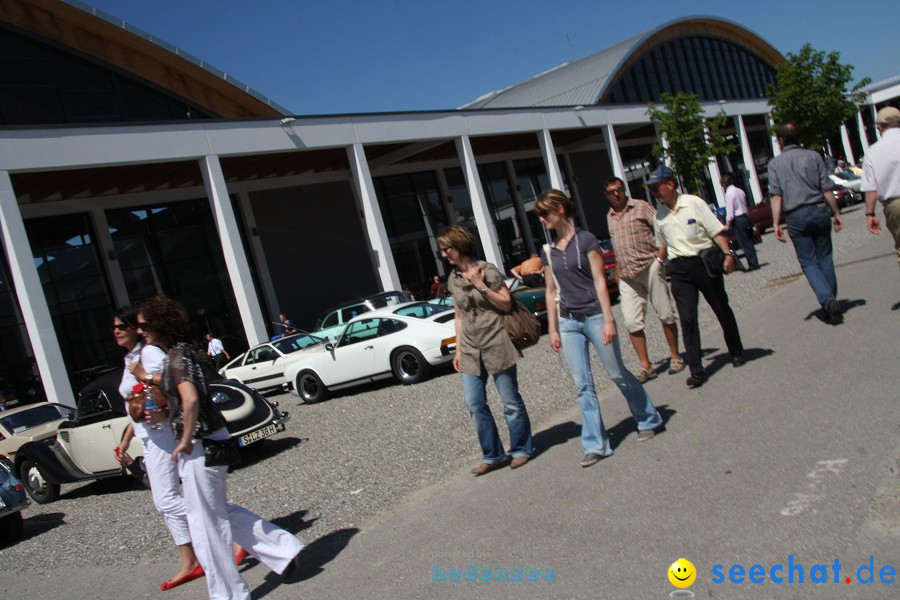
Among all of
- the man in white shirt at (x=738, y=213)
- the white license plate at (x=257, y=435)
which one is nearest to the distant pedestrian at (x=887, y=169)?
the white license plate at (x=257, y=435)

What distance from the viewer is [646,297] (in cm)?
778

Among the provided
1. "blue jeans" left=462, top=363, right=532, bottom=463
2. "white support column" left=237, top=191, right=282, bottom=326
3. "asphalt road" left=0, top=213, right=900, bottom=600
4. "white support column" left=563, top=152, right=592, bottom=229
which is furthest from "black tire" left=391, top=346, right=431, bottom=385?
"white support column" left=563, top=152, right=592, bottom=229

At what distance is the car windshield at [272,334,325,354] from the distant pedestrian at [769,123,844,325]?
10.5m

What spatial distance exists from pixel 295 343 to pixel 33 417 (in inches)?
206

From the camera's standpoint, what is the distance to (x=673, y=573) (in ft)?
11.5

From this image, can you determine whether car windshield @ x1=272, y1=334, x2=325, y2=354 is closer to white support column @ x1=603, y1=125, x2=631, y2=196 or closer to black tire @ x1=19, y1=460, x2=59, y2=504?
black tire @ x1=19, y1=460, x2=59, y2=504

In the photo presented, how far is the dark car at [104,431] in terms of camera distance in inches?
370

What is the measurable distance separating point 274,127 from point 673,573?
19.5 meters

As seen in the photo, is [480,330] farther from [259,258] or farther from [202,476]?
[259,258]

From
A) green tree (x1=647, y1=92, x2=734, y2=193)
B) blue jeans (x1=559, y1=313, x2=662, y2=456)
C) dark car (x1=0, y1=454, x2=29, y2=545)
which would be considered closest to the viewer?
blue jeans (x1=559, y1=313, x2=662, y2=456)

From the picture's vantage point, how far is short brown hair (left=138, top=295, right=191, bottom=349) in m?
4.74

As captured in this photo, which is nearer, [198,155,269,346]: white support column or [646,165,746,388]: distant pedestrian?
[646,165,746,388]: distant pedestrian

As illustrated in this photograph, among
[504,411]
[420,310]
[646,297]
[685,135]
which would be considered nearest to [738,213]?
[420,310]

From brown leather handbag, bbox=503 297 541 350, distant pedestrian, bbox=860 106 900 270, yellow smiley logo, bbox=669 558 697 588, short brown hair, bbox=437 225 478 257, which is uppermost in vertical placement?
short brown hair, bbox=437 225 478 257
